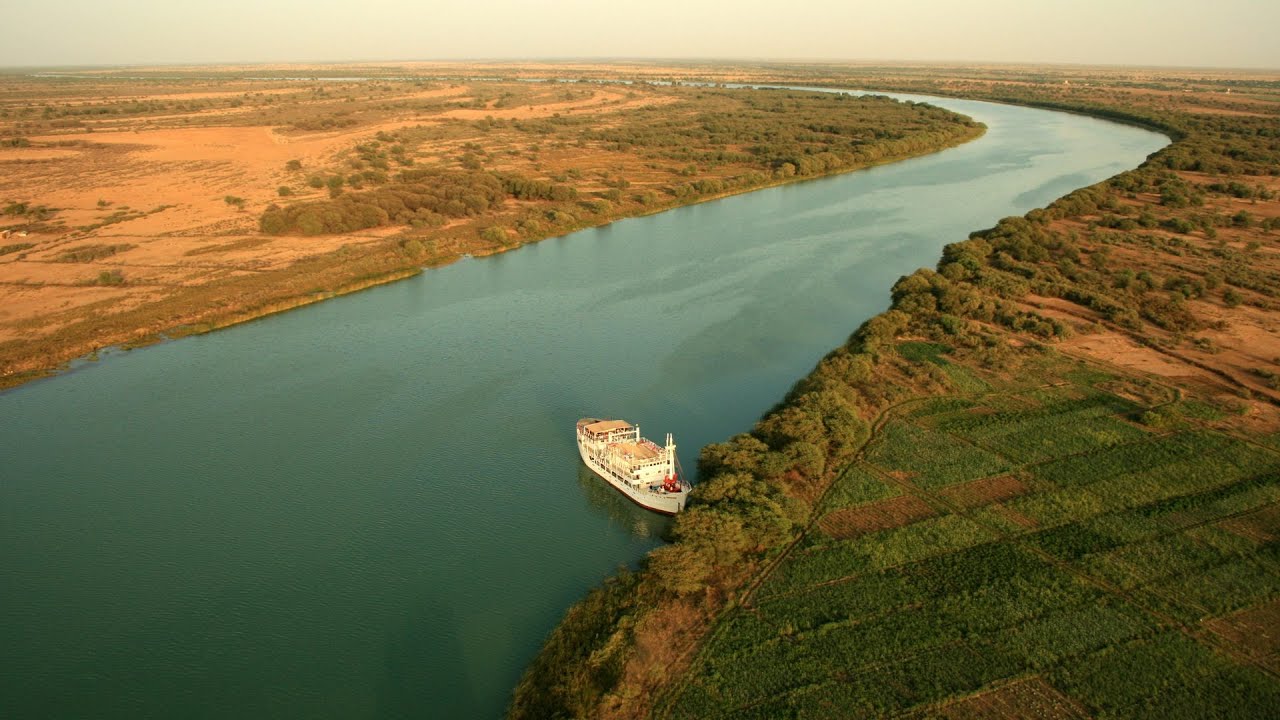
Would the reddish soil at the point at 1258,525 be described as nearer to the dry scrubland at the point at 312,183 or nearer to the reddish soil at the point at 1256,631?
the reddish soil at the point at 1256,631

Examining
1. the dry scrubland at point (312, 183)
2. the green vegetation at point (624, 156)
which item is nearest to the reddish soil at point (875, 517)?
the dry scrubland at point (312, 183)

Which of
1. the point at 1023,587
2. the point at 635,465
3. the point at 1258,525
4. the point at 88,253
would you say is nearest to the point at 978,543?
the point at 1023,587

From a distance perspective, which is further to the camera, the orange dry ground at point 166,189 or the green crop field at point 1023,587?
the orange dry ground at point 166,189

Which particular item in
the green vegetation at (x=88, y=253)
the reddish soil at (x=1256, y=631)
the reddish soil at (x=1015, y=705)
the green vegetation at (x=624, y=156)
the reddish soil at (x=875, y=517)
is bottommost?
the reddish soil at (x=1015, y=705)

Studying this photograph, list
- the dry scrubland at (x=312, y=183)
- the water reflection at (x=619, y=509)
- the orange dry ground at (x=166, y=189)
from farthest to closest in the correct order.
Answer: the orange dry ground at (x=166, y=189)
the dry scrubland at (x=312, y=183)
the water reflection at (x=619, y=509)

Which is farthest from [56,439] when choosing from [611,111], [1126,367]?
[611,111]

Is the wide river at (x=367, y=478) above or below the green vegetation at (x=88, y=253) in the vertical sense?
below

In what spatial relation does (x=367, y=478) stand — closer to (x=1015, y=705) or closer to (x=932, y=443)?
(x=932, y=443)
